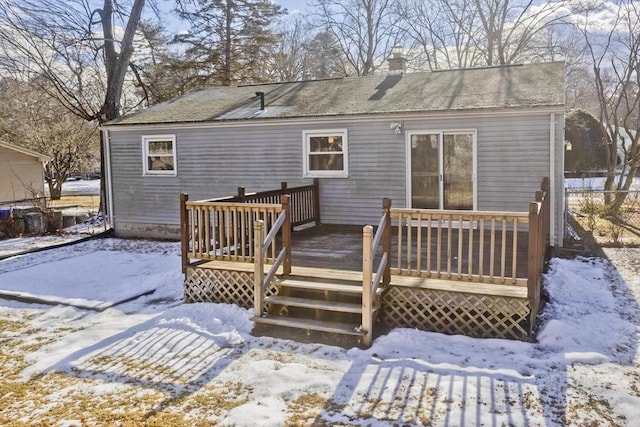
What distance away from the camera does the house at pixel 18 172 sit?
23125 millimetres

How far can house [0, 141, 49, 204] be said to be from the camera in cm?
2312

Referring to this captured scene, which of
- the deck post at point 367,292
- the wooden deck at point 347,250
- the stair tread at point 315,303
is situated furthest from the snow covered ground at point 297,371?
the wooden deck at point 347,250

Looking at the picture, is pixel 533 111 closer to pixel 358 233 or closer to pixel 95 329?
pixel 358 233

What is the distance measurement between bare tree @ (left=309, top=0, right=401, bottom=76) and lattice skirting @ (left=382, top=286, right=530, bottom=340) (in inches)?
867

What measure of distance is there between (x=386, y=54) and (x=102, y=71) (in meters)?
14.0

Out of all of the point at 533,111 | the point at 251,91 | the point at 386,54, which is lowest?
the point at 533,111

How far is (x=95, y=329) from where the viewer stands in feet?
19.7

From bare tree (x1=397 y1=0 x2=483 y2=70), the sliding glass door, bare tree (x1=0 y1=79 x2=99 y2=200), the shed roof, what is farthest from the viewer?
bare tree (x1=0 y1=79 x2=99 y2=200)

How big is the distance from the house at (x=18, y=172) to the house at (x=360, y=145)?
43.4ft

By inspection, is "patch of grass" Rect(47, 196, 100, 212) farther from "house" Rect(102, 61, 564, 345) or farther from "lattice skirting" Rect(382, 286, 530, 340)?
"lattice skirting" Rect(382, 286, 530, 340)

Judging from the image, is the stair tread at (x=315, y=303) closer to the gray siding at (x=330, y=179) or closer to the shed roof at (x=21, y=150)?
the gray siding at (x=330, y=179)

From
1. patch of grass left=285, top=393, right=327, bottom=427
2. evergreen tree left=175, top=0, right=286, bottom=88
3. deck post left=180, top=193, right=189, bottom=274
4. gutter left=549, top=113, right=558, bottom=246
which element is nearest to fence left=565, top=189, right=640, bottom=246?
gutter left=549, top=113, right=558, bottom=246

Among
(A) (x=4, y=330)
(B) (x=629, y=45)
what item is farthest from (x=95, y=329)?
(B) (x=629, y=45)

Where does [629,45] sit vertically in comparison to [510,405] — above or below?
above
